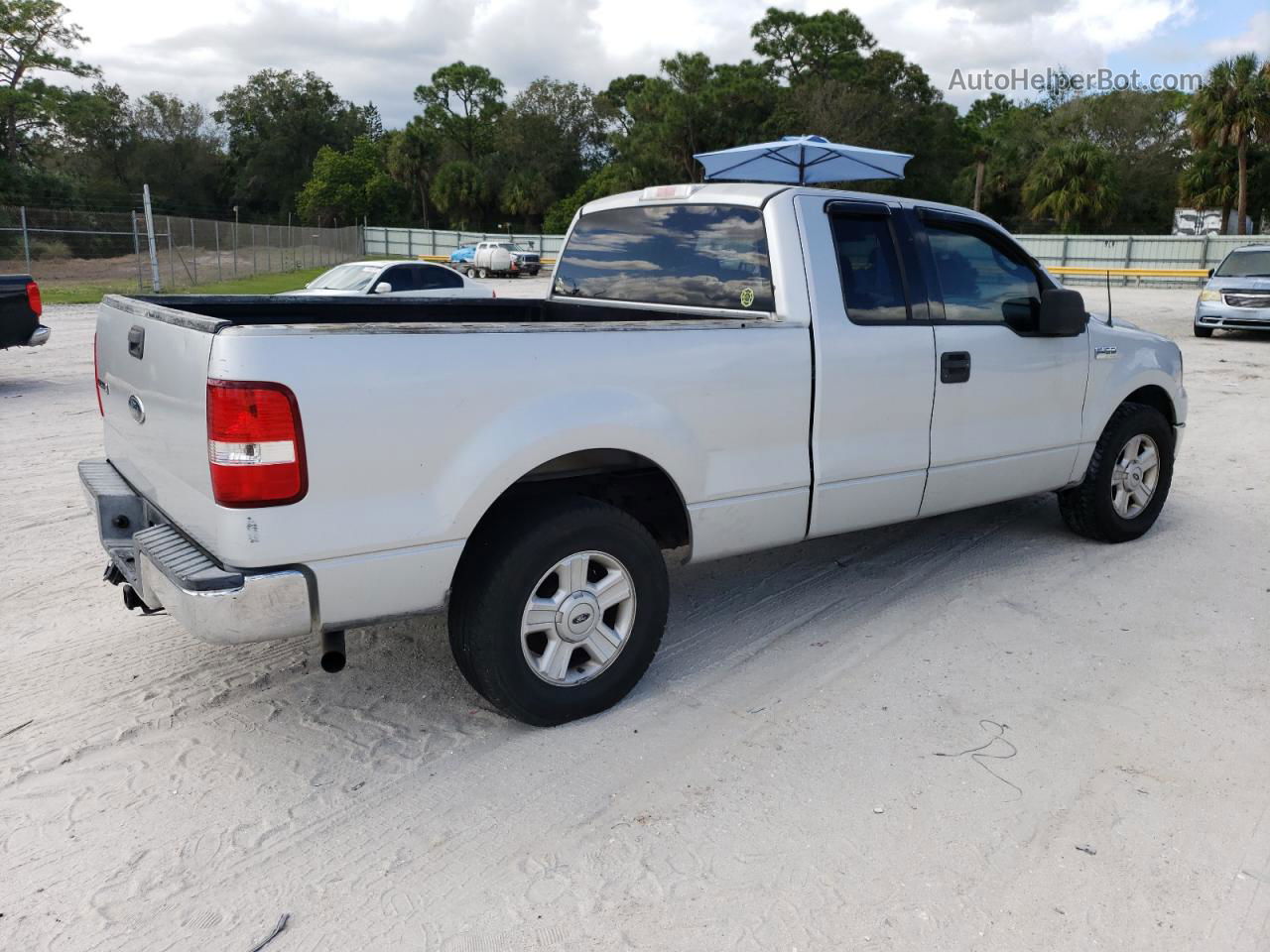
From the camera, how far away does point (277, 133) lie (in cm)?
8206

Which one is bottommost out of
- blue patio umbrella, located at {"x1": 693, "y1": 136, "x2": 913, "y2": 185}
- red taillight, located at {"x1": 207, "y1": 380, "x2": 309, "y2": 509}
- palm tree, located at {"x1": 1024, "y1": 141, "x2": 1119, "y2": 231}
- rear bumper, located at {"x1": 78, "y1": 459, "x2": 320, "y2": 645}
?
rear bumper, located at {"x1": 78, "y1": 459, "x2": 320, "y2": 645}

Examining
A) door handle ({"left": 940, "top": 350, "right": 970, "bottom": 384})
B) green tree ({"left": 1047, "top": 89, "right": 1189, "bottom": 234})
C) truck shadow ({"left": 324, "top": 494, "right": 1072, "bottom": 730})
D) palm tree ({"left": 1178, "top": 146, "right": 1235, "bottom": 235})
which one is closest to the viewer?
truck shadow ({"left": 324, "top": 494, "right": 1072, "bottom": 730})

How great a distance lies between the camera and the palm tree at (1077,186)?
1788 inches

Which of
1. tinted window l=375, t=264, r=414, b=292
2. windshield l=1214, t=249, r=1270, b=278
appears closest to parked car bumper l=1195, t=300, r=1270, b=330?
windshield l=1214, t=249, r=1270, b=278

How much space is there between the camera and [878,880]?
277 cm

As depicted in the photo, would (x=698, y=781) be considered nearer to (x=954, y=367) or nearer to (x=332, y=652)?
(x=332, y=652)

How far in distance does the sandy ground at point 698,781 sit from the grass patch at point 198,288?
15.4 m

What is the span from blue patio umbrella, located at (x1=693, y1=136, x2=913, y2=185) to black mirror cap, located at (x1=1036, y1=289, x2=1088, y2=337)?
8824 millimetres

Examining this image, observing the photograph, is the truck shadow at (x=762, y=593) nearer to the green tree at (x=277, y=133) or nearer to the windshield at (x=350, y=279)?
the windshield at (x=350, y=279)

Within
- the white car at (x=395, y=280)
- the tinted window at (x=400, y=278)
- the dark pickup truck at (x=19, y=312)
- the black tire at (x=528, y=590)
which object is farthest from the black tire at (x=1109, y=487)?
the tinted window at (x=400, y=278)

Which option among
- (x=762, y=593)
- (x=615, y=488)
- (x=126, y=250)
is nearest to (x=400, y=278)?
(x=762, y=593)

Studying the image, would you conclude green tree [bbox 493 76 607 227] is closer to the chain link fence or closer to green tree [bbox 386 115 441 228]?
green tree [bbox 386 115 441 228]

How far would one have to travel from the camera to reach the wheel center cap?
3.47m

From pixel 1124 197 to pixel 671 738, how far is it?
60.9m
